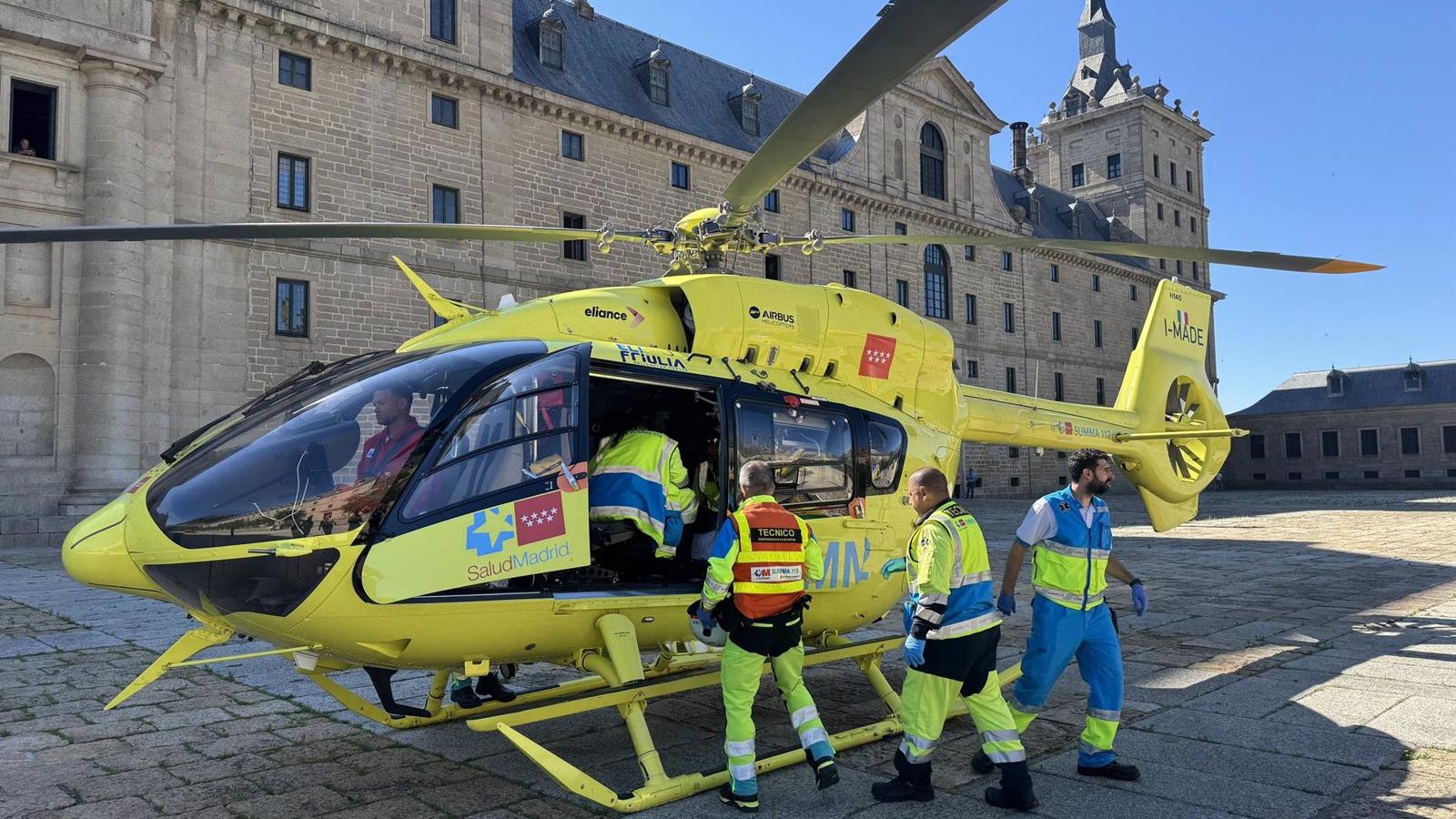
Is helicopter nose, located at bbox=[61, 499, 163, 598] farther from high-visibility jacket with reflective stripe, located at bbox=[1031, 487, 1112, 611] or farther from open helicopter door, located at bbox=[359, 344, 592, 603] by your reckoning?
high-visibility jacket with reflective stripe, located at bbox=[1031, 487, 1112, 611]

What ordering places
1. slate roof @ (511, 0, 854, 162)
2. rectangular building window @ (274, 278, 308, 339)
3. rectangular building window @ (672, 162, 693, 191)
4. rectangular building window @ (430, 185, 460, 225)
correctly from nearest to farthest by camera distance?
rectangular building window @ (274, 278, 308, 339), rectangular building window @ (430, 185, 460, 225), slate roof @ (511, 0, 854, 162), rectangular building window @ (672, 162, 693, 191)

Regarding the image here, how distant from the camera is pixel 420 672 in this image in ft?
25.1

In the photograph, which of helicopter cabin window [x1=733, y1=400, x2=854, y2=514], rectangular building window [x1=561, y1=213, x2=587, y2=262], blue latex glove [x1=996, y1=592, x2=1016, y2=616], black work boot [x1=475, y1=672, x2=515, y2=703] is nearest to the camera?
blue latex glove [x1=996, y1=592, x2=1016, y2=616]

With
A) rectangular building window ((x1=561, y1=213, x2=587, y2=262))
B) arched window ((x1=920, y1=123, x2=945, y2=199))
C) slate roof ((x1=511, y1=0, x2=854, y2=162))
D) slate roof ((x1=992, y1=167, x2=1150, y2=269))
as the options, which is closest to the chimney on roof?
slate roof ((x1=992, y1=167, x2=1150, y2=269))

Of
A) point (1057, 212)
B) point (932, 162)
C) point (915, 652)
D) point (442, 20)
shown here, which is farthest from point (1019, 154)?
point (915, 652)

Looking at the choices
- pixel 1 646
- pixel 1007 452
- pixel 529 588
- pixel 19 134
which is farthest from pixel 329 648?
pixel 1007 452

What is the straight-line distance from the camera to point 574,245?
27.1 meters

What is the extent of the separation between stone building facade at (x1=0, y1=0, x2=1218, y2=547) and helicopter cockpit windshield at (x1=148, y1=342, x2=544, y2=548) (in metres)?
17.6

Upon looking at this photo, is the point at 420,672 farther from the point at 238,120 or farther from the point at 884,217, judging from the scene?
the point at 884,217

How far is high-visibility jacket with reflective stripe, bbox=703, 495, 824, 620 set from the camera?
4660 mm

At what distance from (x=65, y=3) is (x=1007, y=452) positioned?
121 ft

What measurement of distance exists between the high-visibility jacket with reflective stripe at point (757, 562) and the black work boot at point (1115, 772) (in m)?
1.89

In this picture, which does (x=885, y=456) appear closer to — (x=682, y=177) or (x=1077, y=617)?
(x=1077, y=617)

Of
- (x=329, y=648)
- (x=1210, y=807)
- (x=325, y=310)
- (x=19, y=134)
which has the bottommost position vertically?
(x=1210, y=807)
